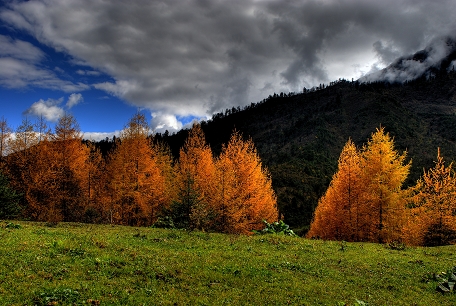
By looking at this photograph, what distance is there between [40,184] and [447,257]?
39765 mm

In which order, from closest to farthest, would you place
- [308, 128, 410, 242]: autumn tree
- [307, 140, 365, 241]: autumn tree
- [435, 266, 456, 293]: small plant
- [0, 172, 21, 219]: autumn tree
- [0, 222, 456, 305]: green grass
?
[0, 222, 456, 305]: green grass → [435, 266, 456, 293]: small plant → [0, 172, 21, 219]: autumn tree → [308, 128, 410, 242]: autumn tree → [307, 140, 365, 241]: autumn tree

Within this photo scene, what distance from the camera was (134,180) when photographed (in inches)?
1286

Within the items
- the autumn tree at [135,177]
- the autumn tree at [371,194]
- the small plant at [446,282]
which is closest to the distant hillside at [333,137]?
the autumn tree at [371,194]

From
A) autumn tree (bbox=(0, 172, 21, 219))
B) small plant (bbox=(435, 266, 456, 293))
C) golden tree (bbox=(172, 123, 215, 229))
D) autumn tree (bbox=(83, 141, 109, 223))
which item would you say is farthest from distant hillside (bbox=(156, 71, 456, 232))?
small plant (bbox=(435, 266, 456, 293))

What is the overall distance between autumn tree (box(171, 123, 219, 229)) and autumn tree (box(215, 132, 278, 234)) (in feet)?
5.07

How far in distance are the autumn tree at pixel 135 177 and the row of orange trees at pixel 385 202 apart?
23057 millimetres

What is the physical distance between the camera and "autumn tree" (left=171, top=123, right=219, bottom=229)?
25.4 meters

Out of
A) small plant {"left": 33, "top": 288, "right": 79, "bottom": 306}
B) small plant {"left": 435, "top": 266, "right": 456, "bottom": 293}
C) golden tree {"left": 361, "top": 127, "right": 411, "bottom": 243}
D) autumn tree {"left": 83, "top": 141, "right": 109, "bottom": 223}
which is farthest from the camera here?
autumn tree {"left": 83, "top": 141, "right": 109, "bottom": 223}

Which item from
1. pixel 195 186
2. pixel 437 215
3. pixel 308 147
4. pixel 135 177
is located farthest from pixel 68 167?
pixel 308 147

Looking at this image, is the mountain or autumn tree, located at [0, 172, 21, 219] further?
the mountain

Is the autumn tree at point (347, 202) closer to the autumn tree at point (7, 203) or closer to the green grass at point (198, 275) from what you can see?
the green grass at point (198, 275)

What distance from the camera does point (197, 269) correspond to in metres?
12.1

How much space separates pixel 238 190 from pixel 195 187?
4928 mm

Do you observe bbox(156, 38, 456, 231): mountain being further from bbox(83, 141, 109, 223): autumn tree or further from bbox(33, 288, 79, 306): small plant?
bbox(33, 288, 79, 306): small plant
